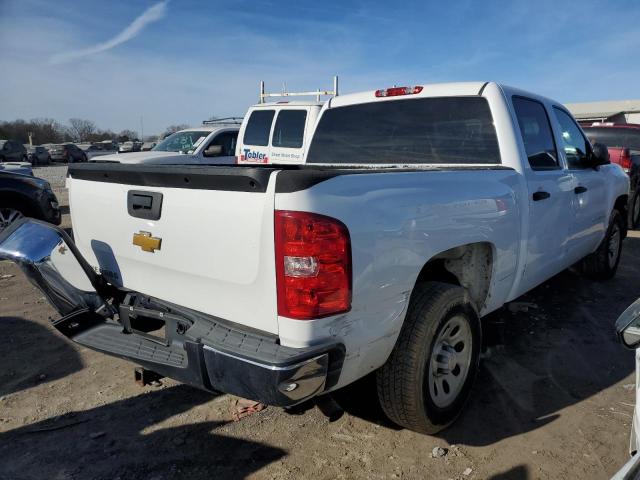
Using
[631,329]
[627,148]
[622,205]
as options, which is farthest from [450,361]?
[627,148]

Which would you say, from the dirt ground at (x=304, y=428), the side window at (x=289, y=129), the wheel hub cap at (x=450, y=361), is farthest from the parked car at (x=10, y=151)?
the wheel hub cap at (x=450, y=361)

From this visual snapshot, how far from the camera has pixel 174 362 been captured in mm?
2166

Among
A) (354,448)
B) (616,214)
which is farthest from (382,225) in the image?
(616,214)

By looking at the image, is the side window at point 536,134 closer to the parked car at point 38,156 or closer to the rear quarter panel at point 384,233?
the rear quarter panel at point 384,233

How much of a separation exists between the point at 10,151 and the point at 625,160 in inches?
1243

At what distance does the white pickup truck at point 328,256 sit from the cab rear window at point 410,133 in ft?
0.05

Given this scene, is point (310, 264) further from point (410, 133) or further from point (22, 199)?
point (22, 199)

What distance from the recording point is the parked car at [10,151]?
28031 millimetres

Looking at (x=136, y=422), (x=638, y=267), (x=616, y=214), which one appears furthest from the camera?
(x=638, y=267)

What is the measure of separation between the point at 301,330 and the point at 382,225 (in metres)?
0.57

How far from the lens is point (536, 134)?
362 cm

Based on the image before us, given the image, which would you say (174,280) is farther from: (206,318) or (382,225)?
(382,225)

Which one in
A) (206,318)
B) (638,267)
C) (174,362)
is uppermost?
(206,318)

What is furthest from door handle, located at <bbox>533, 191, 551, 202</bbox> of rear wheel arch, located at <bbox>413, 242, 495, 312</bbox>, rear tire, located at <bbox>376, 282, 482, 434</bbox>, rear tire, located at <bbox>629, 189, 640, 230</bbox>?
rear tire, located at <bbox>629, 189, 640, 230</bbox>
